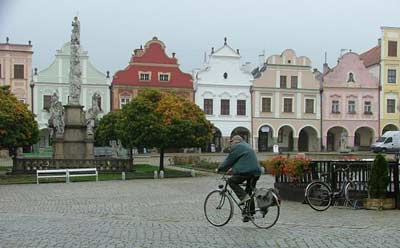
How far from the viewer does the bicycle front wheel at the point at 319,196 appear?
13250 millimetres

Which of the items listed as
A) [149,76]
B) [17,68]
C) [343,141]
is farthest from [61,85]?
[343,141]

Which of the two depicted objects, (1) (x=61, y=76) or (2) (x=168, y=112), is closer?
(2) (x=168, y=112)

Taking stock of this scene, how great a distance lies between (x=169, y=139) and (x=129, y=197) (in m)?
11.2

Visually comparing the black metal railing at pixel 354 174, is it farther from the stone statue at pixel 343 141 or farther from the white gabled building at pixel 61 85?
the stone statue at pixel 343 141

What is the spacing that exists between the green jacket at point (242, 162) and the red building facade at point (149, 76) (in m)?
46.6

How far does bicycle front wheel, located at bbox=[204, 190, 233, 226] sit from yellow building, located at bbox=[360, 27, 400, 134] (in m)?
54.8

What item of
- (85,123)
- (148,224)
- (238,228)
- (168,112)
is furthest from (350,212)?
(85,123)

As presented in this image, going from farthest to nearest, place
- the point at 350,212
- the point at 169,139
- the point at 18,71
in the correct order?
the point at 18,71
the point at 169,139
the point at 350,212

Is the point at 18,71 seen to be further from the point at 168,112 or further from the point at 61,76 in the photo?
the point at 168,112

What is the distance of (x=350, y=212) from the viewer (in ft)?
42.3

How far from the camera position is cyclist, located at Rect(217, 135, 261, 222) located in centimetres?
1041

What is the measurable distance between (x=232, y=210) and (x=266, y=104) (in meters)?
50.5

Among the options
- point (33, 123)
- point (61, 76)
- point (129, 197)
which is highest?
point (61, 76)

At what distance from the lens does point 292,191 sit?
608 inches
